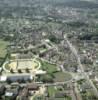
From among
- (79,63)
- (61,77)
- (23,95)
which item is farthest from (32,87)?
(79,63)

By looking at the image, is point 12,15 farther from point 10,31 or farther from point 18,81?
point 18,81

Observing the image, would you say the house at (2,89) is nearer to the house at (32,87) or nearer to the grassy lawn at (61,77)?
the house at (32,87)

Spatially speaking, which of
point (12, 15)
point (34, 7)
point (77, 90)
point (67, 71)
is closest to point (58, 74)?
point (67, 71)

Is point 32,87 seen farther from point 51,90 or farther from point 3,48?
point 3,48

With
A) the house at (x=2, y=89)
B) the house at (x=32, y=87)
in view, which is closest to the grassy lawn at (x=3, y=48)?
the house at (x=2, y=89)

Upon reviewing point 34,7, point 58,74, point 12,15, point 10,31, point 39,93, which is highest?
point 34,7

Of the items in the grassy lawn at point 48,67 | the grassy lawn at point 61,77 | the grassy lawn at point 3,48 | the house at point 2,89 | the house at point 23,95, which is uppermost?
the grassy lawn at point 3,48

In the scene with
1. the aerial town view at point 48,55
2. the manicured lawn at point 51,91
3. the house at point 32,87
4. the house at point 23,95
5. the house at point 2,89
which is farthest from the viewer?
the house at point 32,87

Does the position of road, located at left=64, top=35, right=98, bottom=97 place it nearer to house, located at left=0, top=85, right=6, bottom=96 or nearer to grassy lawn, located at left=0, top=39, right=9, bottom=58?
house, located at left=0, top=85, right=6, bottom=96
